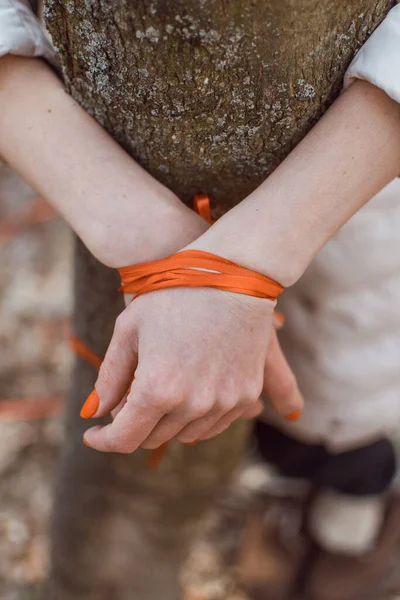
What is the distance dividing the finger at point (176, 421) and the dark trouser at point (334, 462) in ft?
1.86

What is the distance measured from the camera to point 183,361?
0.52 metres

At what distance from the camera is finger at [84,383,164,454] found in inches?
21.1

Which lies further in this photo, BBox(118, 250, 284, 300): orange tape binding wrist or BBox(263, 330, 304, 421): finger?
BBox(263, 330, 304, 421): finger

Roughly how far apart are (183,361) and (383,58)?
0.99 ft

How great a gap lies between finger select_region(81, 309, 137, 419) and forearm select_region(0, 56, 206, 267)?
0.22 feet

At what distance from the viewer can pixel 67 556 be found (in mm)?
1123

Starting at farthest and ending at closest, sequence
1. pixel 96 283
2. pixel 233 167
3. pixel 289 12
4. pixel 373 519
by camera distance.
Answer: pixel 373 519, pixel 96 283, pixel 233 167, pixel 289 12

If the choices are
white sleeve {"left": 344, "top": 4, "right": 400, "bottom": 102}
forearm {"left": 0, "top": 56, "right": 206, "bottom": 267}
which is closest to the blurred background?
forearm {"left": 0, "top": 56, "right": 206, "bottom": 267}

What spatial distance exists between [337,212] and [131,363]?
0.76ft

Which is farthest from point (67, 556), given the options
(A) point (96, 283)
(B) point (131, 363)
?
(B) point (131, 363)

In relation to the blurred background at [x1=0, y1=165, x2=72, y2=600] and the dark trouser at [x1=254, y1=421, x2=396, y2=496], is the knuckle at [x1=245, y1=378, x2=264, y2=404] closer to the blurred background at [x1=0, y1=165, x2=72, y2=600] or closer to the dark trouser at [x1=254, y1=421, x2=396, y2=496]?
the dark trouser at [x1=254, y1=421, x2=396, y2=496]

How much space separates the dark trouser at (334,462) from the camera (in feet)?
3.60

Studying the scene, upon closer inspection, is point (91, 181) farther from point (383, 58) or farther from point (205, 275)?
point (383, 58)

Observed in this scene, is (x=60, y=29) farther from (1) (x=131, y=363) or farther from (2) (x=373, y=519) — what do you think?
(2) (x=373, y=519)
